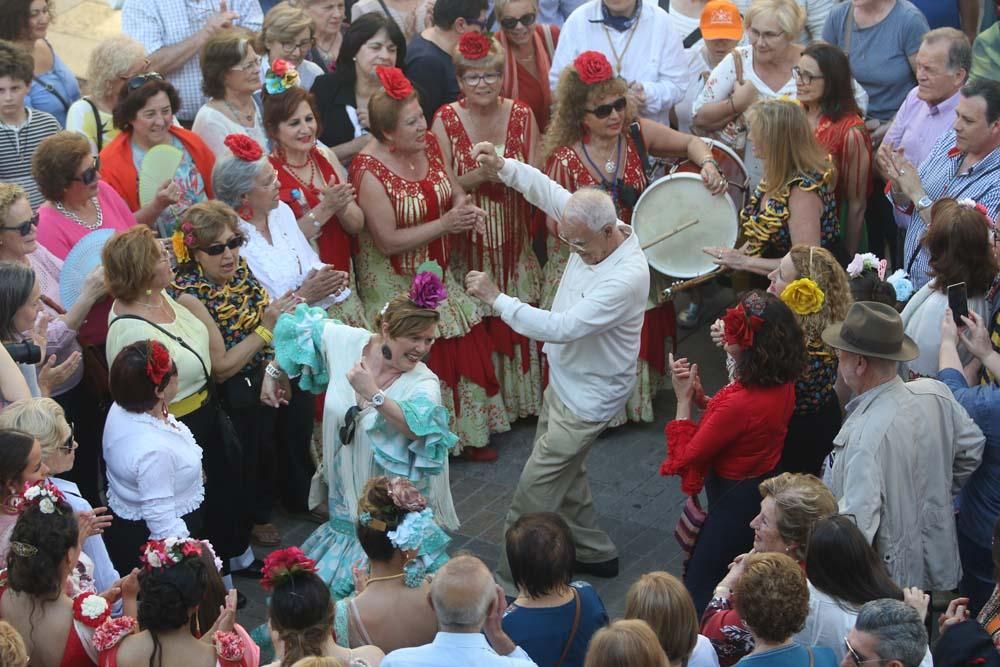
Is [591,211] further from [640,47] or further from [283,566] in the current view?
[640,47]

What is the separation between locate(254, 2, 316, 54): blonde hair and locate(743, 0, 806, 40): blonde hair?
9.80 ft

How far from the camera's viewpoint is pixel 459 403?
8664 millimetres

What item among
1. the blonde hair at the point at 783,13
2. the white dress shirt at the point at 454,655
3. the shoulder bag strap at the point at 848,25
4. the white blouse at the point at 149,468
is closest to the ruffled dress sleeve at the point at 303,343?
the white blouse at the point at 149,468

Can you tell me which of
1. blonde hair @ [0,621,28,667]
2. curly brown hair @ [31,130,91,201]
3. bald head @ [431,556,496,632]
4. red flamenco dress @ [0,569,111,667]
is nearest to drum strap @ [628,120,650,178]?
curly brown hair @ [31,130,91,201]

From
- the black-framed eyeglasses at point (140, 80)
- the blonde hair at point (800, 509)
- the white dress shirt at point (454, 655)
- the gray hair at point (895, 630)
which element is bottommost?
the blonde hair at point (800, 509)

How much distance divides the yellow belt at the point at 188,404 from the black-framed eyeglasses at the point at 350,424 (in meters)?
0.96

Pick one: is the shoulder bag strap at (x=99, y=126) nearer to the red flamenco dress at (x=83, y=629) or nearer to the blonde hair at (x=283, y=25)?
the blonde hair at (x=283, y=25)

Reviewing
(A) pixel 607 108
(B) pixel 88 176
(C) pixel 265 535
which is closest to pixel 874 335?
(A) pixel 607 108

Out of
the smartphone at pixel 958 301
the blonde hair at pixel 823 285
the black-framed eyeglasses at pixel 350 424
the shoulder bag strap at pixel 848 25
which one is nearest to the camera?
the black-framed eyeglasses at pixel 350 424

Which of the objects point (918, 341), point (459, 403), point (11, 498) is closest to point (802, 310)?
point (918, 341)

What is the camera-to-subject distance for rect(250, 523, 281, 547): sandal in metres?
7.76

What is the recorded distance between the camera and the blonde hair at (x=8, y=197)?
6.61 metres

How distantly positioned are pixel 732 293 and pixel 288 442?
13.0 feet

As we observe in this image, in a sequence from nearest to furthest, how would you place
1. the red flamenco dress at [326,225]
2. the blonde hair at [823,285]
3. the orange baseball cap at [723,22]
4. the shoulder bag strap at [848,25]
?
the blonde hair at [823,285] → the red flamenco dress at [326,225] → the shoulder bag strap at [848,25] → the orange baseball cap at [723,22]
